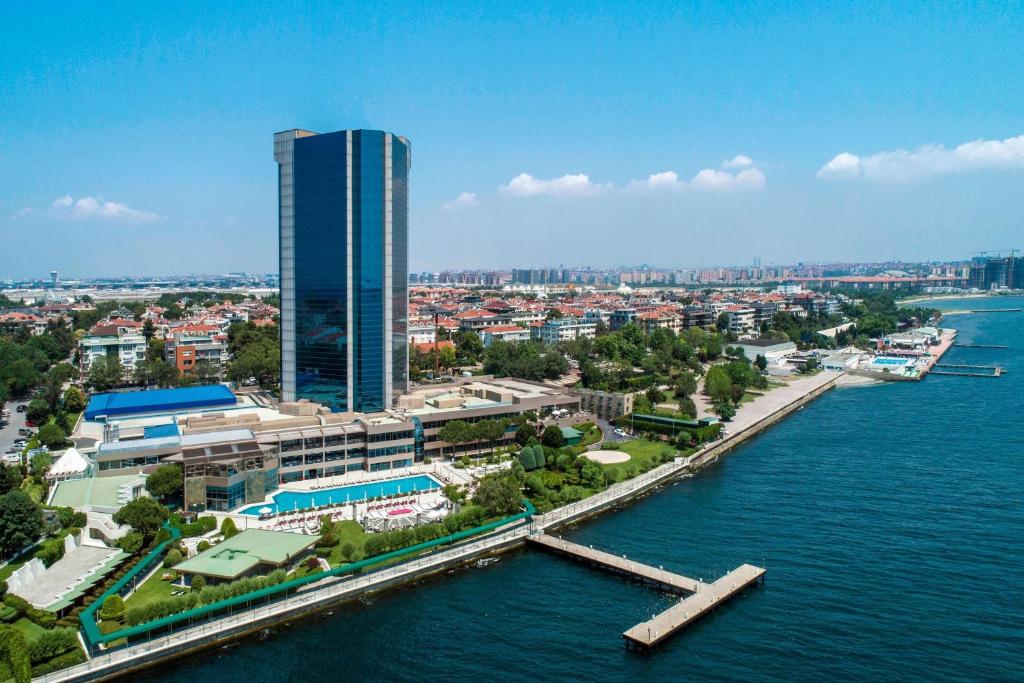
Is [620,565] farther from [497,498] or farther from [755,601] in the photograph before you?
[497,498]

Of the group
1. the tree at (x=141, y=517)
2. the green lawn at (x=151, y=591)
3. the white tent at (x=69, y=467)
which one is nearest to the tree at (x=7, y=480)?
the white tent at (x=69, y=467)

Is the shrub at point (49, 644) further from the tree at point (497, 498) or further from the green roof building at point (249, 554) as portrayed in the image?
the tree at point (497, 498)

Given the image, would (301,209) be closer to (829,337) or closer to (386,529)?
(386,529)

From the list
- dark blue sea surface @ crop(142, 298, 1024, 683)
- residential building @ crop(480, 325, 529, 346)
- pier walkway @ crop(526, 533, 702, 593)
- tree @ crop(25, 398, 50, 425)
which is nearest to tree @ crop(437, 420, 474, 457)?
dark blue sea surface @ crop(142, 298, 1024, 683)

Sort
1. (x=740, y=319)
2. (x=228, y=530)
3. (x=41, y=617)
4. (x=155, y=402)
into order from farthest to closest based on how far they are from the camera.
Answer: (x=740, y=319) < (x=155, y=402) < (x=228, y=530) < (x=41, y=617)

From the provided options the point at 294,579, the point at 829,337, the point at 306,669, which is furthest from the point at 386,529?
the point at 829,337

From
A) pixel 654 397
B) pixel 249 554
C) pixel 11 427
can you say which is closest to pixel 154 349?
pixel 11 427
